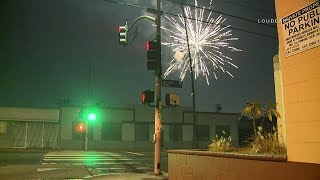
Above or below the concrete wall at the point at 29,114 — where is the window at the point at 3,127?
below

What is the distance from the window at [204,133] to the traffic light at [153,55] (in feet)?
115

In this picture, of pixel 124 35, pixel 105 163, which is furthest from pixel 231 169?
pixel 105 163

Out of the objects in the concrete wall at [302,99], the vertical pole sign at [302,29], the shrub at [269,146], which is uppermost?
the vertical pole sign at [302,29]

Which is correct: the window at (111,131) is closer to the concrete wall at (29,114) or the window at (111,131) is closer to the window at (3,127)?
the concrete wall at (29,114)

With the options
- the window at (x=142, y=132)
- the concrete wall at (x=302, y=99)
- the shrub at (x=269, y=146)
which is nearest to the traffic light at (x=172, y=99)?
the shrub at (x=269, y=146)

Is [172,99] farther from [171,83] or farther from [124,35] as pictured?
[124,35]

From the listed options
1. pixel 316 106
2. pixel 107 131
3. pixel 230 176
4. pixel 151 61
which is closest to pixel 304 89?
pixel 316 106

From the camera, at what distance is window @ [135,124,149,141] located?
1774 inches

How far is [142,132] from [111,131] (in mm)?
3999

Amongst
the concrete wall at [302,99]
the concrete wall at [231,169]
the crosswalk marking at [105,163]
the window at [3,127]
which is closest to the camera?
the concrete wall at [302,99]

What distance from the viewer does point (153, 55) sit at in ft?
46.0

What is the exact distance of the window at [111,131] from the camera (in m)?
43.4

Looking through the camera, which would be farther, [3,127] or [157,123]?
[3,127]

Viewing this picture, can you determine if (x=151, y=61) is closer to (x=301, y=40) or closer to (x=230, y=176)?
(x=230, y=176)
